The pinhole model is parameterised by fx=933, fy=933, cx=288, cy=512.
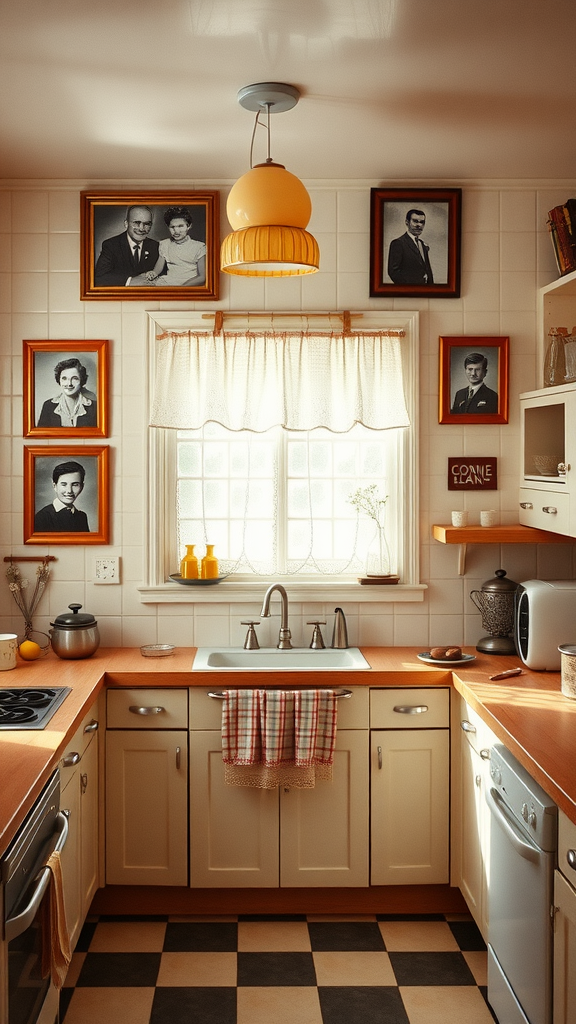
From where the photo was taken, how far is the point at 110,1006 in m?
2.79

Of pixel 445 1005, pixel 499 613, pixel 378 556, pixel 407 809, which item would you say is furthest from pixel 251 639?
pixel 445 1005

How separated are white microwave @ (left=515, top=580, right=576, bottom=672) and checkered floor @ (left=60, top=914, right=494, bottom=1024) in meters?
0.99

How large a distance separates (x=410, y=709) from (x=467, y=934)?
798 millimetres

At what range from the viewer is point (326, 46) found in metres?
2.48

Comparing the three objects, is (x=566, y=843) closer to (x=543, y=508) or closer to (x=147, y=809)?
(x=543, y=508)

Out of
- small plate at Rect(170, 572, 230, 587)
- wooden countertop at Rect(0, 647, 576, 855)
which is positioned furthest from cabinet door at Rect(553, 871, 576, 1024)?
small plate at Rect(170, 572, 230, 587)

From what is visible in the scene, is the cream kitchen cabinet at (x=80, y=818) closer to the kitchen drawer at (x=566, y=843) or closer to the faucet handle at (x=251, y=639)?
the faucet handle at (x=251, y=639)

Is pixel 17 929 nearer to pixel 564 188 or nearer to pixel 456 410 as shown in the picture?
pixel 456 410

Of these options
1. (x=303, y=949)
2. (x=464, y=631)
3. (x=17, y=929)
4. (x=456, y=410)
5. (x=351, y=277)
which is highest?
(x=351, y=277)

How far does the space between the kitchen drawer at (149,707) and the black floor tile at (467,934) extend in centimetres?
119

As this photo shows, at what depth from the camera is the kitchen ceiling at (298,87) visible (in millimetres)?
2334

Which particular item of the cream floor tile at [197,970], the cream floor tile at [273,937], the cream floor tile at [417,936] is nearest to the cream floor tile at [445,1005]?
the cream floor tile at [417,936]

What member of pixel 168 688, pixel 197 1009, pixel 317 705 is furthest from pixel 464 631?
pixel 197 1009

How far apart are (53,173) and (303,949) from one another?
2999 millimetres
